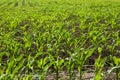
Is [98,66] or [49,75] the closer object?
[98,66]

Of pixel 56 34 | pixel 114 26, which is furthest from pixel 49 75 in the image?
pixel 114 26

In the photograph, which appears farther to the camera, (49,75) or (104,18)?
(104,18)

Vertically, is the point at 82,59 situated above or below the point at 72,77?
above

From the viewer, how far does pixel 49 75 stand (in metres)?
5.07

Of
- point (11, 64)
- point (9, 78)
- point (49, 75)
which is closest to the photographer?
point (9, 78)

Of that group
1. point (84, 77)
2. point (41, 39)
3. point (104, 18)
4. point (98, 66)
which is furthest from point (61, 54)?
point (104, 18)

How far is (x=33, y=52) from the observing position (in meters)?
6.29

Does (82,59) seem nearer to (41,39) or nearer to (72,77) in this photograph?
(72,77)

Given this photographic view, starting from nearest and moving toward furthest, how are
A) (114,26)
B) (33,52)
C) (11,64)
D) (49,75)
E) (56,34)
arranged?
(11,64)
(49,75)
(33,52)
(56,34)
(114,26)

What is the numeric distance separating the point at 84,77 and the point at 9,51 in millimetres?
1790

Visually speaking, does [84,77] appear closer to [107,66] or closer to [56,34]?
[107,66]

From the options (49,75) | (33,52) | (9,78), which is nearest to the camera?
(9,78)

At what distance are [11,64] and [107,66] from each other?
208cm

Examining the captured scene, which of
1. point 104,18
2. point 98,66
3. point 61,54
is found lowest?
point 104,18
